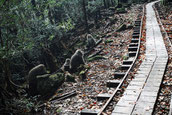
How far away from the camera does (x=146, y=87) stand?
6617 mm

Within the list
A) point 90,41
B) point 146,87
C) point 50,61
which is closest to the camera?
point 146,87

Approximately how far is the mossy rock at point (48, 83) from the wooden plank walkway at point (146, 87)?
4570mm

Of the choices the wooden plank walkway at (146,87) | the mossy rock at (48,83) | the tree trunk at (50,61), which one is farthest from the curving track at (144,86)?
the tree trunk at (50,61)

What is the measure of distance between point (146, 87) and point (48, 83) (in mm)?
5610

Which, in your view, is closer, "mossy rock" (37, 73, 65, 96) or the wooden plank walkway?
the wooden plank walkway

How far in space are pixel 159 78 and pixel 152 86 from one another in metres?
0.78

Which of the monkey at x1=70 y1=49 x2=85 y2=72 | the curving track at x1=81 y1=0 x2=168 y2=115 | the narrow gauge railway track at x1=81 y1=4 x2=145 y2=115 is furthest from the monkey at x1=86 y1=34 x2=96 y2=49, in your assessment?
the curving track at x1=81 y1=0 x2=168 y2=115

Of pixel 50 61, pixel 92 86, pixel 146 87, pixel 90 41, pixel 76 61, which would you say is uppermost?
pixel 90 41

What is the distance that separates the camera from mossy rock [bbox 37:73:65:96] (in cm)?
963

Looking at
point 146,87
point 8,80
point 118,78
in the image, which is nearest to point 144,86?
point 146,87

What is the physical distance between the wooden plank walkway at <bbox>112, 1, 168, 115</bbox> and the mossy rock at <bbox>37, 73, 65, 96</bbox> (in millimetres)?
4570

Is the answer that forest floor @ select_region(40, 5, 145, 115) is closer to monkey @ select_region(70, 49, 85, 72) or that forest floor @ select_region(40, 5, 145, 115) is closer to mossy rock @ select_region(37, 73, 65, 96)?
mossy rock @ select_region(37, 73, 65, 96)

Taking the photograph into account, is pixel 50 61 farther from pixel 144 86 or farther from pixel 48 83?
pixel 144 86

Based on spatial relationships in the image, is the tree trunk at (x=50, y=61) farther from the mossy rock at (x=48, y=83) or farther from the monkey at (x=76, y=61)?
the mossy rock at (x=48, y=83)
